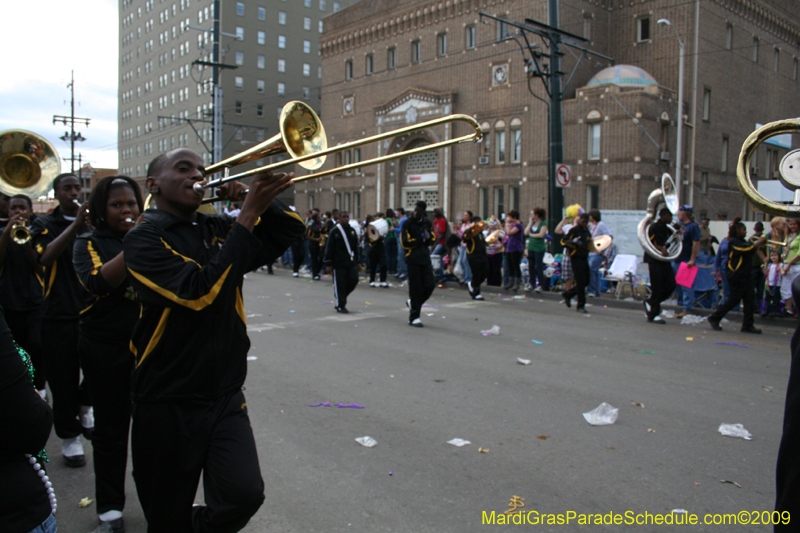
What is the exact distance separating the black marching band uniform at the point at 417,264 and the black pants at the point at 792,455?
8229mm

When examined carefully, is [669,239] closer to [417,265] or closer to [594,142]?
[417,265]

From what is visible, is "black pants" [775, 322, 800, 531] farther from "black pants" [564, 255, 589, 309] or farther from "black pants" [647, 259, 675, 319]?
"black pants" [564, 255, 589, 309]

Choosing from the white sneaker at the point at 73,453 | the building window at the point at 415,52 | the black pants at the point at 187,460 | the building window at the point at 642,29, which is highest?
the building window at the point at 415,52

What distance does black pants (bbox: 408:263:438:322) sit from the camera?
10078mm

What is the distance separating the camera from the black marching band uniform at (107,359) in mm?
3404

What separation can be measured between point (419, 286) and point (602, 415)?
513 centimetres

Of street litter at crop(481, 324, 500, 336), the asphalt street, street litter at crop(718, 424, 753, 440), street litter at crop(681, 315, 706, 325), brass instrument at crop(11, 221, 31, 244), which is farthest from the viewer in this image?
street litter at crop(681, 315, 706, 325)

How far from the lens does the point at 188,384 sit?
2.51 m

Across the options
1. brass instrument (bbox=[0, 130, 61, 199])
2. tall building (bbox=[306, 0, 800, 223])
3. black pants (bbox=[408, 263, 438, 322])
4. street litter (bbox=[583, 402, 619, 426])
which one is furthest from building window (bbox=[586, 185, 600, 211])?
brass instrument (bbox=[0, 130, 61, 199])

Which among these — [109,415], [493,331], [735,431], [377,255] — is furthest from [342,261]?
[109,415]

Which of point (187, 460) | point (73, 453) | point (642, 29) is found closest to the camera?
point (187, 460)

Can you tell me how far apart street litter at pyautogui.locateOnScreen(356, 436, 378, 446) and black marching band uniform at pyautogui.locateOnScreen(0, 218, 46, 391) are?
2.50 metres

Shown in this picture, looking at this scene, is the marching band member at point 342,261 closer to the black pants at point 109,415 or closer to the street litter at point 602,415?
the street litter at point 602,415

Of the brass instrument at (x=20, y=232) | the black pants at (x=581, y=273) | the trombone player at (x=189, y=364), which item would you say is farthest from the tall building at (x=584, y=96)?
the trombone player at (x=189, y=364)
